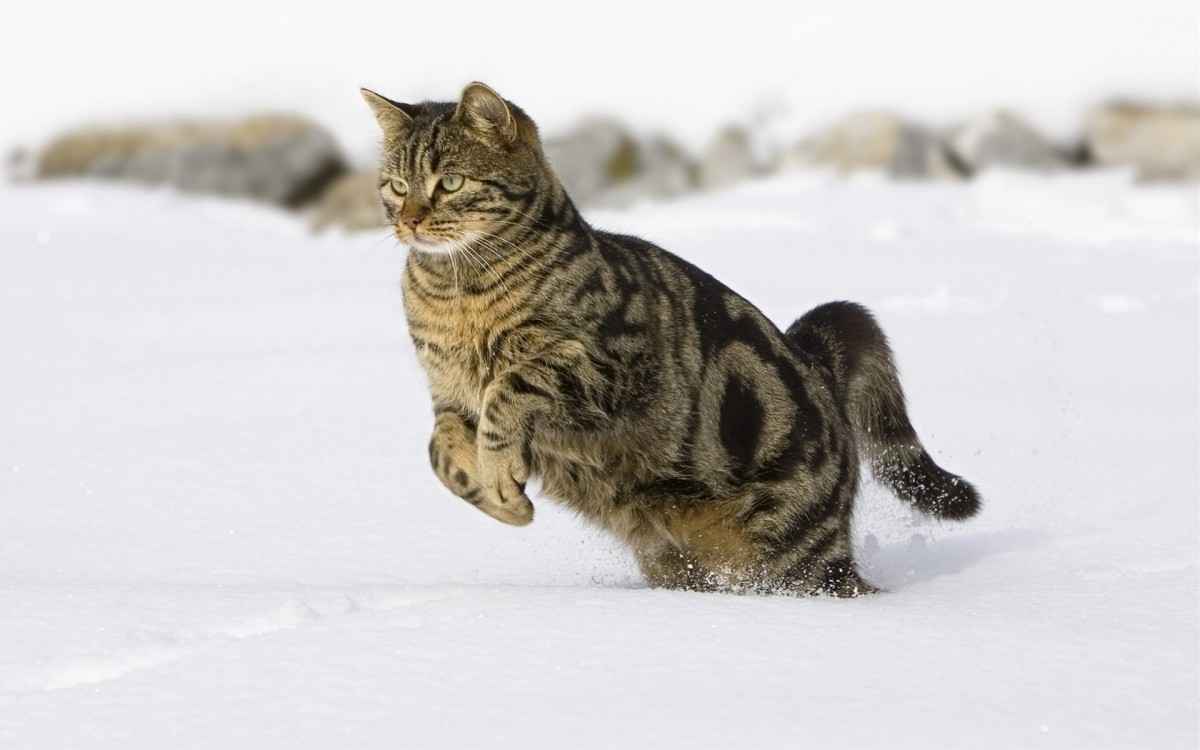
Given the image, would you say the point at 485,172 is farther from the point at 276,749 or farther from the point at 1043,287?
the point at 1043,287

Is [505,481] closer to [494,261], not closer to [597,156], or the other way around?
[494,261]

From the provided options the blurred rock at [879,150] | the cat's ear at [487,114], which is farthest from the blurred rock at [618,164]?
the cat's ear at [487,114]

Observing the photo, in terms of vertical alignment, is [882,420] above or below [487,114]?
below

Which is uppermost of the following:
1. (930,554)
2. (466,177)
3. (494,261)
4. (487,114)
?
(487,114)

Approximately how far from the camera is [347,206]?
10.7 meters

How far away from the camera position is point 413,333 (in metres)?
3.18

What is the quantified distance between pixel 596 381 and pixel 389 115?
0.83 meters

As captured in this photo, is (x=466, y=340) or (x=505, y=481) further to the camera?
(x=466, y=340)

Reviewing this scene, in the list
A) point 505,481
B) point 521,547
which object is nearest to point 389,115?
point 505,481

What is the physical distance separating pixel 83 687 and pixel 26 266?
6.19 m

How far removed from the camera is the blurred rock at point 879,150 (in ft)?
35.0

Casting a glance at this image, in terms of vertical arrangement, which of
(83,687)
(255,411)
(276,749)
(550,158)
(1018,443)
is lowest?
(255,411)

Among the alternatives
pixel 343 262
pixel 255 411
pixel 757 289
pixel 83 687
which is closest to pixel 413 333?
pixel 83 687

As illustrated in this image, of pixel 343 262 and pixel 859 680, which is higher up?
pixel 859 680
